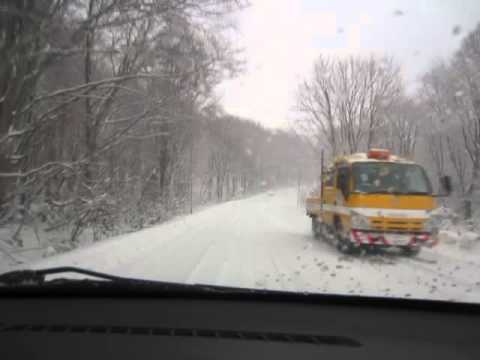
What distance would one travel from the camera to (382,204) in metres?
9.96

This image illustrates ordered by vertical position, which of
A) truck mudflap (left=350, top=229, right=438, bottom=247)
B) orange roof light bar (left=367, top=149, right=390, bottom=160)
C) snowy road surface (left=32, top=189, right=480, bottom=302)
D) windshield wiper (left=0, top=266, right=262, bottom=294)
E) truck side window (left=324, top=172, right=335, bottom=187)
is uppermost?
orange roof light bar (left=367, top=149, right=390, bottom=160)

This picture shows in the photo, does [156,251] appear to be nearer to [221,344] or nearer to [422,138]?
[221,344]

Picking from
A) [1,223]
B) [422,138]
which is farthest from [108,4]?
[422,138]

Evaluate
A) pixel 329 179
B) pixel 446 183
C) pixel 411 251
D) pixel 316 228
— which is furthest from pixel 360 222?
pixel 316 228

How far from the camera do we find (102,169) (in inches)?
677

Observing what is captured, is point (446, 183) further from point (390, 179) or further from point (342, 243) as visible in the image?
point (342, 243)

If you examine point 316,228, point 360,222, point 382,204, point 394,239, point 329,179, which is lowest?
point 316,228

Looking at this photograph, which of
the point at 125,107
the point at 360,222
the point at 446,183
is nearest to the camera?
the point at 446,183

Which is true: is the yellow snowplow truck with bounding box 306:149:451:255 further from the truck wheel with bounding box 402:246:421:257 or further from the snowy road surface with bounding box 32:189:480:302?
the snowy road surface with bounding box 32:189:480:302

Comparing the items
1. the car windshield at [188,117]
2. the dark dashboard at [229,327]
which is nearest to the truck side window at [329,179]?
the car windshield at [188,117]

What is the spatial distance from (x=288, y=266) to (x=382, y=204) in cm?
277

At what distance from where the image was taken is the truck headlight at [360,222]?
984cm

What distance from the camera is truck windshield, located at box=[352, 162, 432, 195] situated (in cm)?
1016

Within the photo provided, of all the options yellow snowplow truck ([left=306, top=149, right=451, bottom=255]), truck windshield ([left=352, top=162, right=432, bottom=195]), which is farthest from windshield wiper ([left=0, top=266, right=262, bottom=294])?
truck windshield ([left=352, top=162, right=432, bottom=195])
